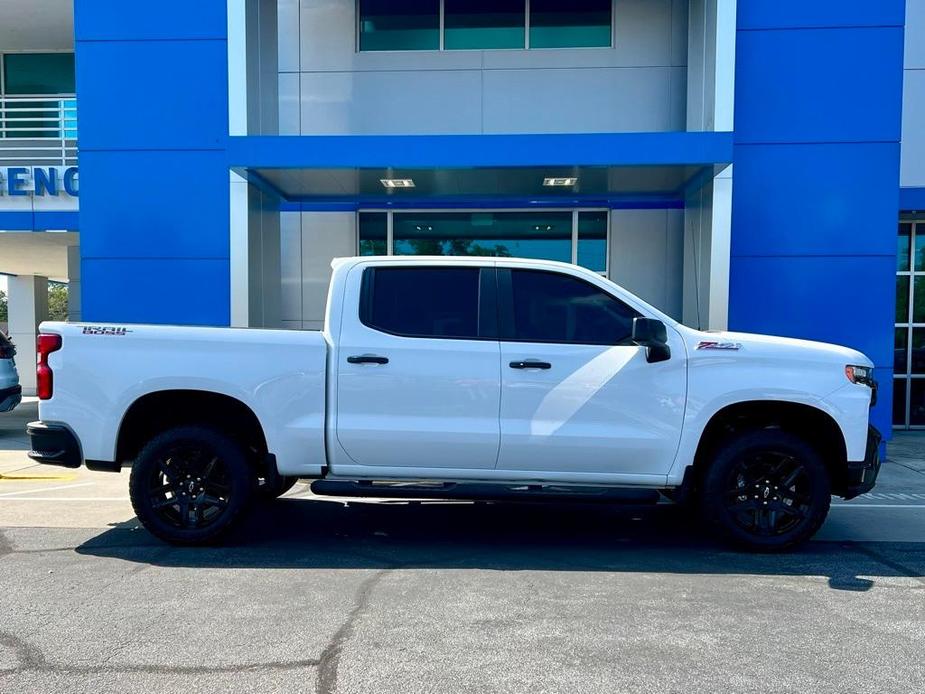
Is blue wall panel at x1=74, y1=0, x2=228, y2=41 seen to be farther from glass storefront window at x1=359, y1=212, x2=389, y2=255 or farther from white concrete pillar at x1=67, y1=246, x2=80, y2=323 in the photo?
white concrete pillar at x1=67, y1=246, x2=80, y2=323

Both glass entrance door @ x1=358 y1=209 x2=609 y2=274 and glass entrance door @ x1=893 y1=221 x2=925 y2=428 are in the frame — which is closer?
glass entrance door @ x1=358 y1=209 x2=609 y2=274

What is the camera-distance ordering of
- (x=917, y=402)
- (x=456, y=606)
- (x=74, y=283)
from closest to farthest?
(x=456, y=606), (x=917, y=402), (x=74, y=283)

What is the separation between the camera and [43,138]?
13.6m

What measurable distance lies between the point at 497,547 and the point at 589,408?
1280mm

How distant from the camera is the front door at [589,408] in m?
5.02

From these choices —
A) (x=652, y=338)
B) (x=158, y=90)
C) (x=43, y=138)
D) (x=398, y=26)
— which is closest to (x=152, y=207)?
(x=158, y=90)

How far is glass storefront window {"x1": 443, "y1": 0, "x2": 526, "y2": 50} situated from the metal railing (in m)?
7.05

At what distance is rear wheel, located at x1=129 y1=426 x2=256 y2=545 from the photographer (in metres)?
5.16

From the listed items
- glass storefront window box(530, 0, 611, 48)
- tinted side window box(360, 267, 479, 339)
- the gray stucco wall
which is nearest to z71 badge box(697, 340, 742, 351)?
tinted side window box(360, 267, 479, 339)

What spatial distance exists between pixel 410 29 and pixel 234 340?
331 inches

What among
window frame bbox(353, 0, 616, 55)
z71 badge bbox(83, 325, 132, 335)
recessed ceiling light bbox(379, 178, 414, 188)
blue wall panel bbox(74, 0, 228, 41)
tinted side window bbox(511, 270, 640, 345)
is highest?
window frame bbox(353, 0, 616, 55)

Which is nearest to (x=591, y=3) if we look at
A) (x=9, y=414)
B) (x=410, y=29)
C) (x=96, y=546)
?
(x=410, y=29)

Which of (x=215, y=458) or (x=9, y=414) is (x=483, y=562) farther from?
(x=9, y=414)

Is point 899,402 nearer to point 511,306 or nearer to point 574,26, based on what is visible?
point 574,26
